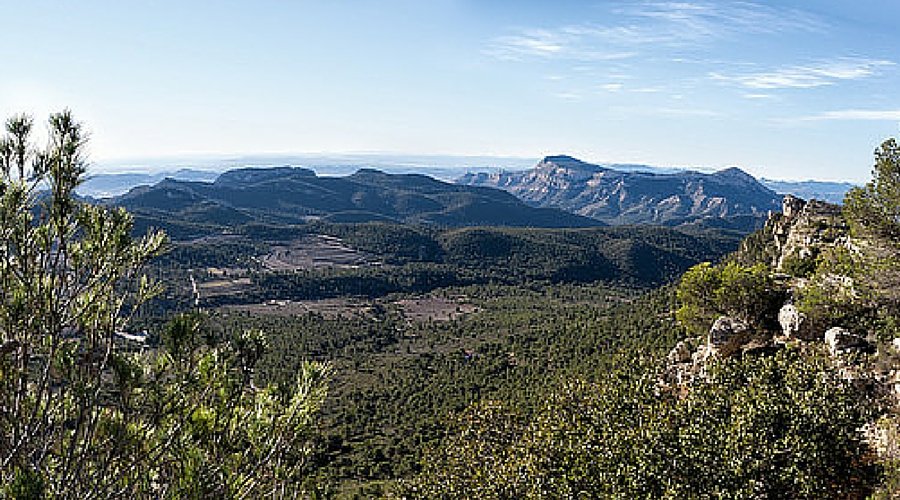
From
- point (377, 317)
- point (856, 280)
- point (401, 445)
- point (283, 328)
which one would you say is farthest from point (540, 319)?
point (856, 280)

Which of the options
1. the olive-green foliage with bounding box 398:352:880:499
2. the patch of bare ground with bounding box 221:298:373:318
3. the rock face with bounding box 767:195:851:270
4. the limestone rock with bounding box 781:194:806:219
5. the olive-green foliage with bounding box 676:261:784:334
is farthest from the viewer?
the patch of bare ground with bounding box 221:298:373:318

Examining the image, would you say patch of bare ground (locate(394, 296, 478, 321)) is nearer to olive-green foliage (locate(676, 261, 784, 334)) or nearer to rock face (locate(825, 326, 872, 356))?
olive-green foliage (locate(676, 261, 784, 334))

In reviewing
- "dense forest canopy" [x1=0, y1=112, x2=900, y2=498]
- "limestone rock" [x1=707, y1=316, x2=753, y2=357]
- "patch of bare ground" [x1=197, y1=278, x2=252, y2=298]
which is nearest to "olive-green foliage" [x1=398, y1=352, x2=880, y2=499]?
"dense forest canopy" [x1=0, y1=112, x2=900, y2=498]

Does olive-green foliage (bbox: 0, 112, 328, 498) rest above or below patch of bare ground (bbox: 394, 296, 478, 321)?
above

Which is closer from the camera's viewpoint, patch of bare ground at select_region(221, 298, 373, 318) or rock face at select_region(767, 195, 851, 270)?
rock face at select_region(767, 195, 851, 270)

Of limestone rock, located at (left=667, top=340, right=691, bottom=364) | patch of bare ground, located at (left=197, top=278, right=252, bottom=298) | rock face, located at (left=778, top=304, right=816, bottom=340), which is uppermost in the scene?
rock face, located at (left=778, top=304, right=816, bottom=340)

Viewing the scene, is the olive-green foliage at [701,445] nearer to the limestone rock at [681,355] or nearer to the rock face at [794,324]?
the rock face at [794,324]

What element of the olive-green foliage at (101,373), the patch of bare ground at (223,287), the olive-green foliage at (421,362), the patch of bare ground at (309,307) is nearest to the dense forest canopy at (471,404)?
the olive-green foliage at (101,373)

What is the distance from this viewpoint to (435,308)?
179625 mm

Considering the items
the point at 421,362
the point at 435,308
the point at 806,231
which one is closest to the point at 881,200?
the point at 806,231

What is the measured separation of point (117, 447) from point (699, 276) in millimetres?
39055

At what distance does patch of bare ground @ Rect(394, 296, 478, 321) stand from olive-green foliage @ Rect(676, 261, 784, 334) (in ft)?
401

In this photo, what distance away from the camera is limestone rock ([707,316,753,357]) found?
106 feet

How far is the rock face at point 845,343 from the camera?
26.8 metres
